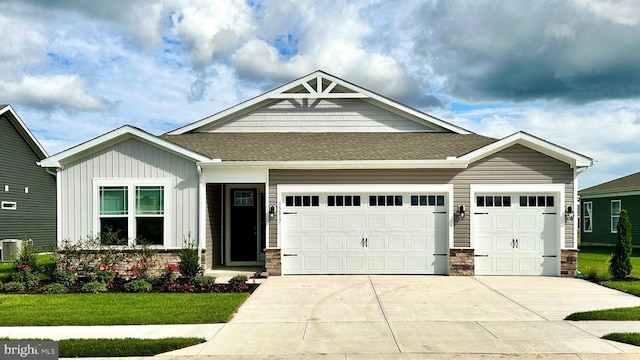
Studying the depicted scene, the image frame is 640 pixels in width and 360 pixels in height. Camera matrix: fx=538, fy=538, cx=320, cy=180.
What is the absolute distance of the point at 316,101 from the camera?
59.6 feet

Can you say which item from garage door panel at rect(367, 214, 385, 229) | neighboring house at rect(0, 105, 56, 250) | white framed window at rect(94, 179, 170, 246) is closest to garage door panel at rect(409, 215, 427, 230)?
garage door panel at rect(367, 214, 385, 229)

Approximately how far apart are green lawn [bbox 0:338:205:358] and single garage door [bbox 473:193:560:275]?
9.30 m

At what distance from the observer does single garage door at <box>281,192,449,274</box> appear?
1484 cm

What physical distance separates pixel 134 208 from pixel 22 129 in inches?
545

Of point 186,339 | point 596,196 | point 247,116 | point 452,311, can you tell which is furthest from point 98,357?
point 596,196

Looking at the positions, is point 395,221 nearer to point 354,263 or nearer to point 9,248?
point 354,263

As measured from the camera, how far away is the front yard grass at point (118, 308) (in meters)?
9.27

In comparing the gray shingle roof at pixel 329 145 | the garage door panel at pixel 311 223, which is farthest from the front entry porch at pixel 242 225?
the garage door panel at pixel 311 223

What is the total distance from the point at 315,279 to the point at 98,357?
7345 millimetres

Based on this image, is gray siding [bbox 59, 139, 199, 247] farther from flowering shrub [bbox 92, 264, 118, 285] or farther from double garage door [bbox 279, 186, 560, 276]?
double garage door [bbox 279, 186, 560, 276]

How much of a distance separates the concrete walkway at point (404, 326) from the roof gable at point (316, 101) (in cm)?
659

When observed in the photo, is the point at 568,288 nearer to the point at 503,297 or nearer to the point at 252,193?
the point at 503,297

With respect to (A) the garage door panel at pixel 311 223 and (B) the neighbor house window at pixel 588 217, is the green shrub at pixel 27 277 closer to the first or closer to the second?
(A) the garage door panel at pixel 311 223

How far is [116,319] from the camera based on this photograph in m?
9.33
